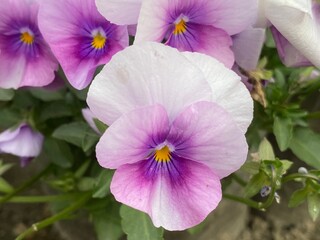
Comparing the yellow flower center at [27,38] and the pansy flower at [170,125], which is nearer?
the pansy flower at [170,125]

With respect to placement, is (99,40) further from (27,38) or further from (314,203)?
(314,203)

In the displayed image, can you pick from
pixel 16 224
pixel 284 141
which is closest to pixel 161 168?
pixel 284 141

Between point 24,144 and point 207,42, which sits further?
point 24,144

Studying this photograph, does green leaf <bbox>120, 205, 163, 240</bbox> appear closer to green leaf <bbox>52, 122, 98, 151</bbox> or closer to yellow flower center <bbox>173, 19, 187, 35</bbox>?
green leaf <bbox>52, 122, 98, 151</bbox>

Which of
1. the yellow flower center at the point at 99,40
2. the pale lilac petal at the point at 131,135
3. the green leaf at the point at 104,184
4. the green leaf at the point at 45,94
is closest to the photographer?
the pale lilac petal at the point at 131,135

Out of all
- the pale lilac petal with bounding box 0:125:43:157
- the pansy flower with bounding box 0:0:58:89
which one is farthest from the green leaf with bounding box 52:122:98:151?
the pansy flower with bounding box 0:0:58:89

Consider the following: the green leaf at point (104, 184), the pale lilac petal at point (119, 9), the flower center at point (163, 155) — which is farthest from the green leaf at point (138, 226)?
the pale lilac petal at point (119, 9)

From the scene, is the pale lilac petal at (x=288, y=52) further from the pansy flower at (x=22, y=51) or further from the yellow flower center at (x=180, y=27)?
the pansy flower at (x=22, y=51)

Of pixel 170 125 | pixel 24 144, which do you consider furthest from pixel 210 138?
pixel 24 144
